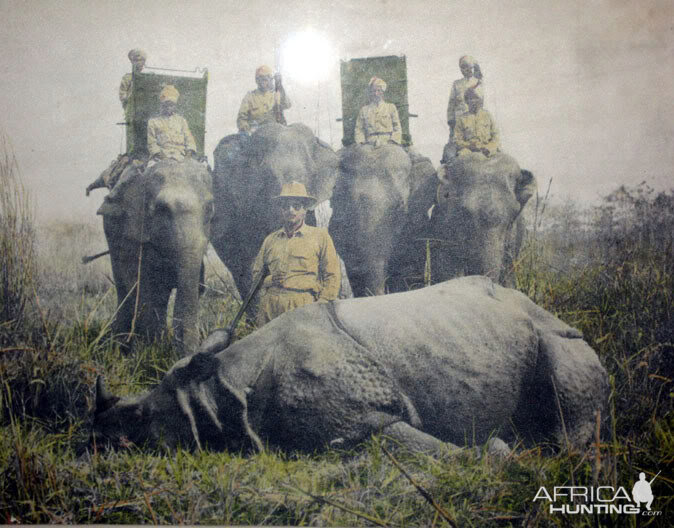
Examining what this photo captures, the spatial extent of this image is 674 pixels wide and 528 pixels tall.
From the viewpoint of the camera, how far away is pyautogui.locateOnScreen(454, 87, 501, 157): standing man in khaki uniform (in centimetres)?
299

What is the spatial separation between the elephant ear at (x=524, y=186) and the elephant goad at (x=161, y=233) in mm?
1741

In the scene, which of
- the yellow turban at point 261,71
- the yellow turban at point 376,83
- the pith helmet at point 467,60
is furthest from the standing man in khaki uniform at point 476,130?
the yellow turban at point 261,71

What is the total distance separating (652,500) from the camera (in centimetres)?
241

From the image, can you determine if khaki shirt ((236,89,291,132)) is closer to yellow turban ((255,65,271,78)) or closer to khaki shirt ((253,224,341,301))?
yellow turban ((255,65,271,78))

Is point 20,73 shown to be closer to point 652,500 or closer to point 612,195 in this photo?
point 612,195

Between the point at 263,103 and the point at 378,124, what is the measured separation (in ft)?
2.16

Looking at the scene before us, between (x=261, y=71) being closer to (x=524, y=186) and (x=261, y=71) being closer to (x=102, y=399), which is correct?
(x=524, y=186)

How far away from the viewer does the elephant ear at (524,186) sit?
3.02m

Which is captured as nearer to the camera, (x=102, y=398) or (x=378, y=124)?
(x=102, y=398)

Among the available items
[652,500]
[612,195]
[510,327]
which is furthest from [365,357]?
[612,195]

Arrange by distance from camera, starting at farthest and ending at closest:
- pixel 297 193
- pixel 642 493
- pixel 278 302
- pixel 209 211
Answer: pixel 209 211, pixel 297 193, pixel 278 302, pixel 642 493

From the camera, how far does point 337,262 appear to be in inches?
112

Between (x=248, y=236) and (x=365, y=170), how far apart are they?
2.75ft

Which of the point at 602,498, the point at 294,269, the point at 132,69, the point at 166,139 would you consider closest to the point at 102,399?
A: the point at 294,269
